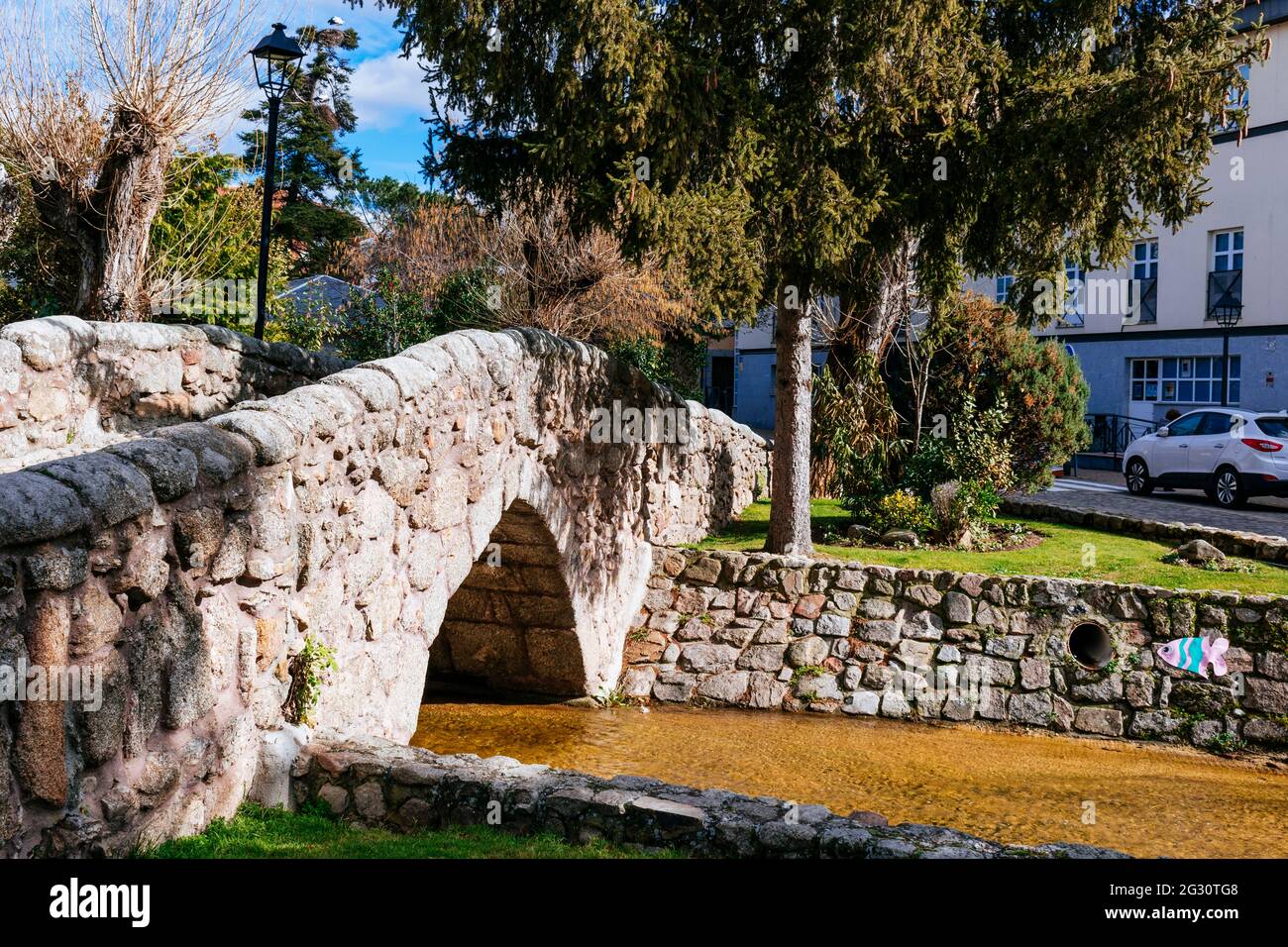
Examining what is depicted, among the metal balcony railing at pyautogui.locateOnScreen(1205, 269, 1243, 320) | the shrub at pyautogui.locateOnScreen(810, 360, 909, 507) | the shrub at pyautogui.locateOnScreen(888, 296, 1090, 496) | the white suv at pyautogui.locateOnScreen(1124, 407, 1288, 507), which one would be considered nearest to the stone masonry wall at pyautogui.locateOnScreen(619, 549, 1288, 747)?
the shrub at pyautogui.locateOnScreen(810, 360, 909, 507)

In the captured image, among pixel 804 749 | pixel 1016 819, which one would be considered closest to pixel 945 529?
pixel 804 749

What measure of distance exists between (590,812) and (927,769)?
4.32 m

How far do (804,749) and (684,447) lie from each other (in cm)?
411

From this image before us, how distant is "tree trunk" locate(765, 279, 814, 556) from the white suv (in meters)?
7.28

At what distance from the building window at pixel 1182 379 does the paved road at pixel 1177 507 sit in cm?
568

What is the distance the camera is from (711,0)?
924 centimetres

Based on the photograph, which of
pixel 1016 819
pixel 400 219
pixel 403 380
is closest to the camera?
pixel 403 380

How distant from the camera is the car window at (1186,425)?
1562 cm

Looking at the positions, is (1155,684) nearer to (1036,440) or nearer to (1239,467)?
(1036,440)

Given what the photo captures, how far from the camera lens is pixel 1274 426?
14.7 meters

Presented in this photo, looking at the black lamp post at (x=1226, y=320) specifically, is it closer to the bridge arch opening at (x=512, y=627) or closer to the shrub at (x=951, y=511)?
the shrub at (x=951, y=511)

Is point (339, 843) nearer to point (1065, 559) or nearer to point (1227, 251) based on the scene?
point (1065, 559)

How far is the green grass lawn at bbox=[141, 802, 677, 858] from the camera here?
4.01 metres

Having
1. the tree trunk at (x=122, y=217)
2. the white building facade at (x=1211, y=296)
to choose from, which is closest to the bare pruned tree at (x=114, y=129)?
the tree trunk at (x=122, y=217)
